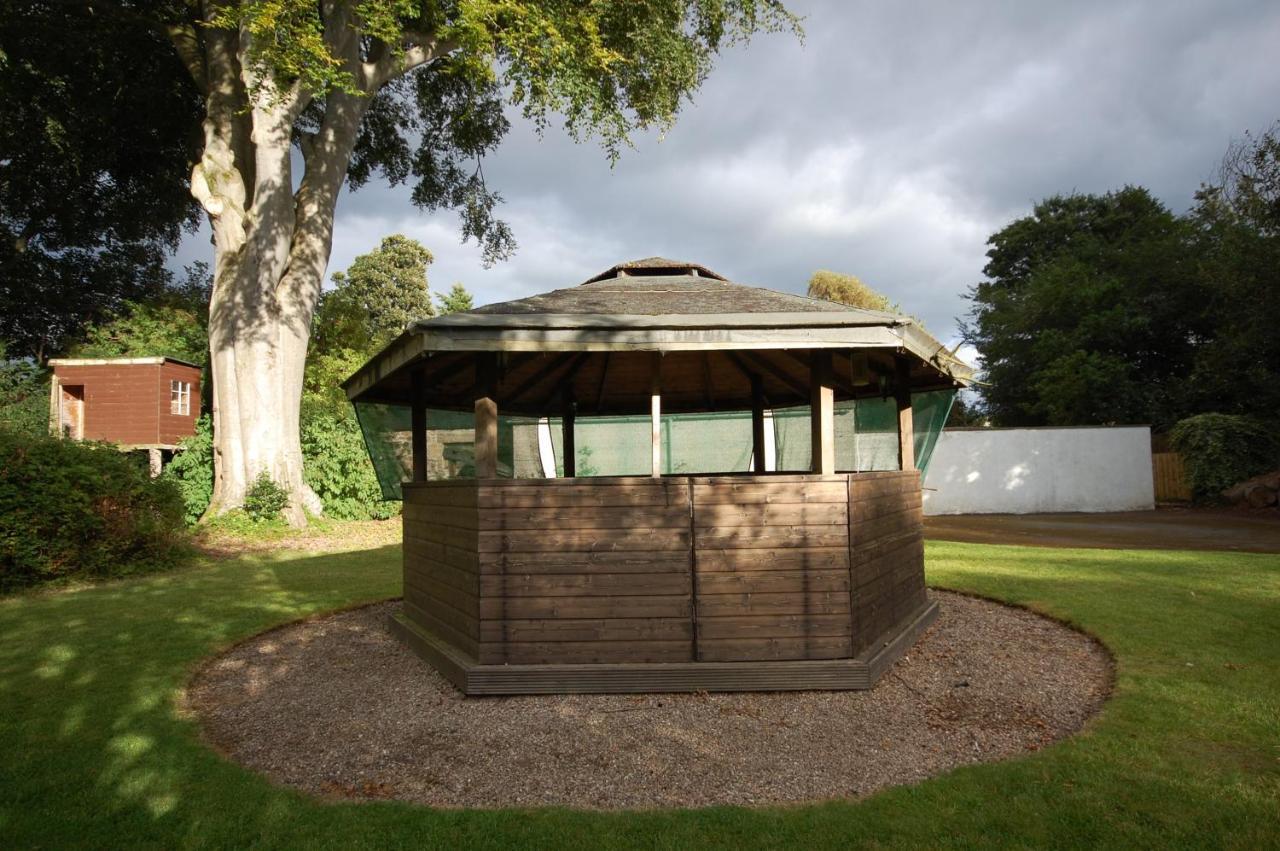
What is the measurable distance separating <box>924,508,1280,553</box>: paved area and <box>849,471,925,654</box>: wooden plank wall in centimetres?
843

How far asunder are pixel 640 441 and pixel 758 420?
8.48 feet

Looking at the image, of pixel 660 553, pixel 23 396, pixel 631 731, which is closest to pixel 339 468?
pixel 23 396

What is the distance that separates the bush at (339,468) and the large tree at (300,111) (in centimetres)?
107

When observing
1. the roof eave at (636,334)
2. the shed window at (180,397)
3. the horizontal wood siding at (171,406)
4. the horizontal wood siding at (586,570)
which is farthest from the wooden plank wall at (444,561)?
→ the shed window at (180,397)

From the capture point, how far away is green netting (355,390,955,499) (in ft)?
25.0

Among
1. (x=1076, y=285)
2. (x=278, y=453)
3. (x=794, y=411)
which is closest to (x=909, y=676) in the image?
(x=794, y=411)

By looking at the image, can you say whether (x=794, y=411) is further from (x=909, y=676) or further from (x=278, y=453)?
(x=278, y=453)

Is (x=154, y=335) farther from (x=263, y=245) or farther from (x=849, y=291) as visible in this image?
(x=849, y=291)

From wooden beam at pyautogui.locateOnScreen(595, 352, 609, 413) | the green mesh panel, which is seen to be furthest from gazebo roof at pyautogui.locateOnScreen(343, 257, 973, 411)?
the green mesh panel

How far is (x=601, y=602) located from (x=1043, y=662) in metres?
3.46

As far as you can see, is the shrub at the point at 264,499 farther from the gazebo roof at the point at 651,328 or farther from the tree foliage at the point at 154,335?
the gazebo roof at the point at 651,328

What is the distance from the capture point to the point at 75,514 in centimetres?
993

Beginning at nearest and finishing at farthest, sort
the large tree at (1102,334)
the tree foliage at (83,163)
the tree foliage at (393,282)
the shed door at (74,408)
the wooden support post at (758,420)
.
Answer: the wooden support post at (758,420), the tree foliage at (83,163), the shed door at (74,408), the large tree at (1102,334), the tree foliage at (393,282)

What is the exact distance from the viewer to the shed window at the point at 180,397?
17.7 metres
